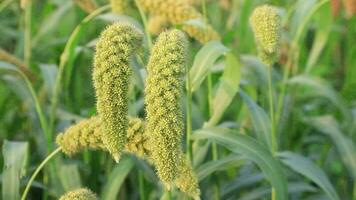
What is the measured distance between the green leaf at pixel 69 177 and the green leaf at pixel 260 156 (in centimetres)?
73

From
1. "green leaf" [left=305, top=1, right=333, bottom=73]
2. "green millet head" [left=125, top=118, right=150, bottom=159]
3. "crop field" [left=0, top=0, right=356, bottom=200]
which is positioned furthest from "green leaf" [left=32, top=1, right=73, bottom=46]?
"green millet head" [left=125, top=118, right=150, bottom=159]

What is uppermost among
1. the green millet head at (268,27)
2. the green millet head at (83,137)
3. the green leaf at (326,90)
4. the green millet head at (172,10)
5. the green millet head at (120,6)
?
the green millet head at (120,6)

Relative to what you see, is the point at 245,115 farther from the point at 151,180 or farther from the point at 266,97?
the point at 151,180

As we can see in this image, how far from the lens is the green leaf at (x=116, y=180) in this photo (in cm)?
297

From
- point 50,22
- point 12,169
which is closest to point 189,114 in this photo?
point 12,169

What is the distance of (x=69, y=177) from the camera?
3.22m

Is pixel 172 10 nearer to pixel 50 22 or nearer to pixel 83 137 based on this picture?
pixel 83 137

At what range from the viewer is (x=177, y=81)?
6.58ft

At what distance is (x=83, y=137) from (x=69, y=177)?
0.90 meters

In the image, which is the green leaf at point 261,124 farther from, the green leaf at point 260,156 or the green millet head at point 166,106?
the green millet head at point 166,106

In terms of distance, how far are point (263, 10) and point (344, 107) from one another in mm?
1133

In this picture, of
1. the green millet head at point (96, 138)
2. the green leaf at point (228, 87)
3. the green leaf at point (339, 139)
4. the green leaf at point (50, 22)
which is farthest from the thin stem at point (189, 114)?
the green leaf at point (50, 22)

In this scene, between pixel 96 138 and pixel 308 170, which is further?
pixel 308 170

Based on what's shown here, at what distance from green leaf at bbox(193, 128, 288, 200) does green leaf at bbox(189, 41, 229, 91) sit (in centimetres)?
21
